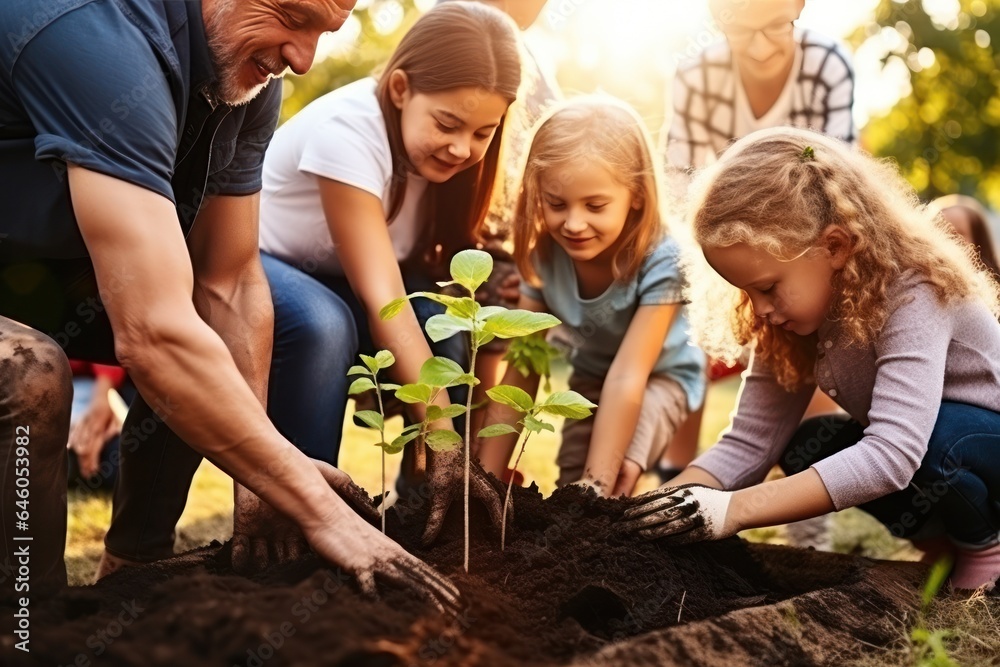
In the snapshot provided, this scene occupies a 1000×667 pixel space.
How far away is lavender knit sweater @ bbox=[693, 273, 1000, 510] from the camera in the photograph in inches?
86.4

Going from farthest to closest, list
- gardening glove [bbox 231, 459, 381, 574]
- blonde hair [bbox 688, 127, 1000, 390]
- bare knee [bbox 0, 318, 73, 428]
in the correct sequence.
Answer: blonde hair [bbox 688, 127, 1000, 390] → gardening glove [bbox 231, 459, 381, 574] → bare knee [bbox 0, 318, 73, 428]

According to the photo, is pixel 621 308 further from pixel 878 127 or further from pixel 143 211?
pixel 878 127

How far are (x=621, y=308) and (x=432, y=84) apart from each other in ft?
3.06

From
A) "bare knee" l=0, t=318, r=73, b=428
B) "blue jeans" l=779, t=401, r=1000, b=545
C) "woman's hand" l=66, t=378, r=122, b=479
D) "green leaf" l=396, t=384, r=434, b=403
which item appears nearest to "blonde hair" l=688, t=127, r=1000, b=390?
"blue jeans" l=779, t=401, r=1000, b=545

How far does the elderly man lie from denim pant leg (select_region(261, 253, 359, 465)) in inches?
12.8

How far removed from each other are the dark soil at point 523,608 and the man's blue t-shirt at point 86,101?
74 cm

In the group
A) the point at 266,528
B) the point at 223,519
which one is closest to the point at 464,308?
the point at 266,528

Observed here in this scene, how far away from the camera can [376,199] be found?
107 inches

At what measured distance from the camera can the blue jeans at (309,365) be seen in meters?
2.63

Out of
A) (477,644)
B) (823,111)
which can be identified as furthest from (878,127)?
(477,644)

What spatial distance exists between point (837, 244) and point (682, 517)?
0.76 metres

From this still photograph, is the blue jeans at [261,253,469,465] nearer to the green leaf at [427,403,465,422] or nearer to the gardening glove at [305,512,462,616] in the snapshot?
the green leaf at [427,403,465,422]

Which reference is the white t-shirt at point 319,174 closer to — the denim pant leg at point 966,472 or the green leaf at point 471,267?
the green leaf at point 471,267

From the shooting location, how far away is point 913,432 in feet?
7.19
